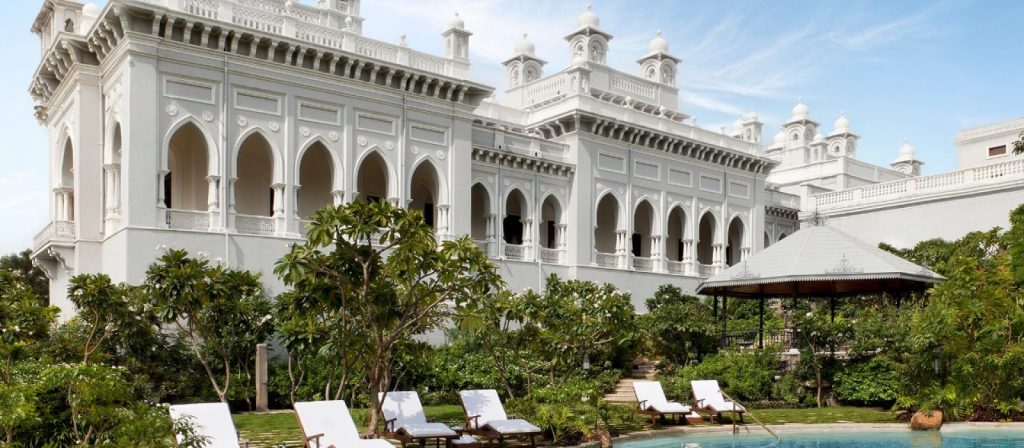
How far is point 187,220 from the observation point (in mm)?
21141

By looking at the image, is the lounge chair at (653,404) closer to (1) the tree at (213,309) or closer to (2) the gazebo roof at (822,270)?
(2) the gazebo roof at (822,270)

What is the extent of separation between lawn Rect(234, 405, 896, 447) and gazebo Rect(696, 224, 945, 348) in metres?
2.75

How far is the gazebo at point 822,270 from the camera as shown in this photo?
752 inches

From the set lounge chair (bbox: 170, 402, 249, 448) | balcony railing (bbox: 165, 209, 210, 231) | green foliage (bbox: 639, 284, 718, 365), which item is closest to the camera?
lounge chair (bbox: 170, 402, 249, 448)

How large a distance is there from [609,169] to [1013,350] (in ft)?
52.4

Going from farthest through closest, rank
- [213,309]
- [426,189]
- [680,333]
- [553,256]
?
[553,256]
[426,189]
[680,333]
[213,309]

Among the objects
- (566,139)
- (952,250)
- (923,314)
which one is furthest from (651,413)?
(952,250)

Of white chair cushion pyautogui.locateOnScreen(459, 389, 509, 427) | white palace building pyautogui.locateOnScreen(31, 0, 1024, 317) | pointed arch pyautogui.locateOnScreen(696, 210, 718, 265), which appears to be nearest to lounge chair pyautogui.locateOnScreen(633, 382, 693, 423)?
white chair cushion pyautogui.locateOnScreen(459, 389, 509, 427)

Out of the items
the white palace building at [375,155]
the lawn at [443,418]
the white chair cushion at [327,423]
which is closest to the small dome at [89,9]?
the white palace building at [375,155]

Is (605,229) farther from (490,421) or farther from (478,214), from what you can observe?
(490,421)

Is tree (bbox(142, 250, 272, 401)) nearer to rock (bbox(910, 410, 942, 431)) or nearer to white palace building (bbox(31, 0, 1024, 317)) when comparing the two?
white palace building (bbox(31, 0, 1024, 317))

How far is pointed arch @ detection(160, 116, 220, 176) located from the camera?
20719mm

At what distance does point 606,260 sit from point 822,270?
1153 cm

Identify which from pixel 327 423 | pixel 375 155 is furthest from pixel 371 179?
pixel 327 423
